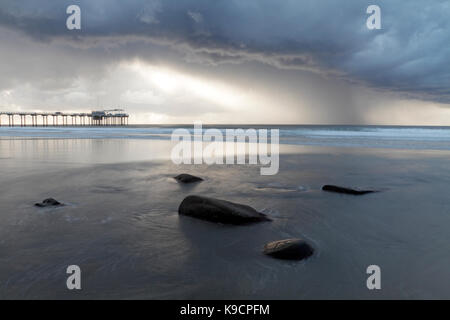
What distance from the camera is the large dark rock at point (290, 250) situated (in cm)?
386

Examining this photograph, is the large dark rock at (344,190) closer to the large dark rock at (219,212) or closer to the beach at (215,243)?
the beach at (215,243)

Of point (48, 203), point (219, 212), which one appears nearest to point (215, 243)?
point (219, 212)

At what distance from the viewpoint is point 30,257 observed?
3.77 m

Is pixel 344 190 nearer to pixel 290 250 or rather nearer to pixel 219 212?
pixel 219 212

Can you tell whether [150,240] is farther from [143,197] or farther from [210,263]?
[143,197]

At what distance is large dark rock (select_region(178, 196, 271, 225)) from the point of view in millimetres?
5242

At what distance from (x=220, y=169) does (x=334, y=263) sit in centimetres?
840

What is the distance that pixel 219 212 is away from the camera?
5328 mm

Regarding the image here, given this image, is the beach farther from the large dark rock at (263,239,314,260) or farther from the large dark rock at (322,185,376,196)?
the large dark rock at (322,185,376,196)

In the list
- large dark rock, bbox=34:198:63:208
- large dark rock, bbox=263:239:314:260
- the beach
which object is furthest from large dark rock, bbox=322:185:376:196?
large dark rock, bbox=34:198:63:208

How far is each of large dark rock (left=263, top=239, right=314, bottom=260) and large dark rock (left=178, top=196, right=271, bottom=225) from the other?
1.23 meters

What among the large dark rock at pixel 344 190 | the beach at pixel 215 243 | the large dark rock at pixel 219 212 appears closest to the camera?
the beach at pixel 215 243

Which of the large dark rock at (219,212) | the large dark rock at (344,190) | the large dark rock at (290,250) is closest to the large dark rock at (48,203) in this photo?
the large dark rock at (219,212)

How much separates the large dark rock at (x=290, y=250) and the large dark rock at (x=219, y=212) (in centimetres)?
123
